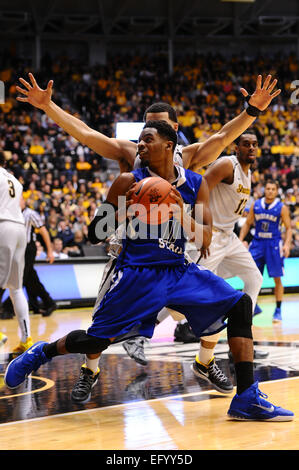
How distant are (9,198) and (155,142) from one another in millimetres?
2891

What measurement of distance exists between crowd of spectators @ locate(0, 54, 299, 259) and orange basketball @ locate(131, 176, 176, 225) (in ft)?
26.6

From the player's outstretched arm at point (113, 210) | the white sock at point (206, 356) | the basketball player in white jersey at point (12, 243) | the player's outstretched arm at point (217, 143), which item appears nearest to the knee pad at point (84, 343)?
the player's outstretched arm at point (113, 210)

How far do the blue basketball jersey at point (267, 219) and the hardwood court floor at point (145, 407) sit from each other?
2965 millimetres

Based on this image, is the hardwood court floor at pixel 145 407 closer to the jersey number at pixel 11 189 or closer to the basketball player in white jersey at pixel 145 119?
the basketball player in white jersey at pixel 145 119

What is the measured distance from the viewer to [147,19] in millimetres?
23297

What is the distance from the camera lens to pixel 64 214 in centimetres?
1373

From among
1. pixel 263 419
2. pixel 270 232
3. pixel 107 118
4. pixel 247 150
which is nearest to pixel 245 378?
pixel 263 419

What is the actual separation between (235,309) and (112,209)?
881 mm

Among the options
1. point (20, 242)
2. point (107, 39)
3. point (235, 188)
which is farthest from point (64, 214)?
point (107, 39)

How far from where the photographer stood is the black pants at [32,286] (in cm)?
1015

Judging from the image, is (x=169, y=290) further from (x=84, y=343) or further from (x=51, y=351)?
(x=51, y=351)

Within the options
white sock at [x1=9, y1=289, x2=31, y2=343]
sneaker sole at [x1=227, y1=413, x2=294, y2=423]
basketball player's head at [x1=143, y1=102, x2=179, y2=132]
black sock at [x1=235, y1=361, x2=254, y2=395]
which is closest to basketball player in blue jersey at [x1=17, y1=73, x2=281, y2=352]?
basketball player's head at [x1=143, y1=102, x2=179, y2=132]

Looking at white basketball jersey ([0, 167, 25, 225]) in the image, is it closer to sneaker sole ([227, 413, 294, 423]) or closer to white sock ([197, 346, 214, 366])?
white sock ([197, 346, 214, 366])

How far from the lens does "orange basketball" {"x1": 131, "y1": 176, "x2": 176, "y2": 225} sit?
373cm
